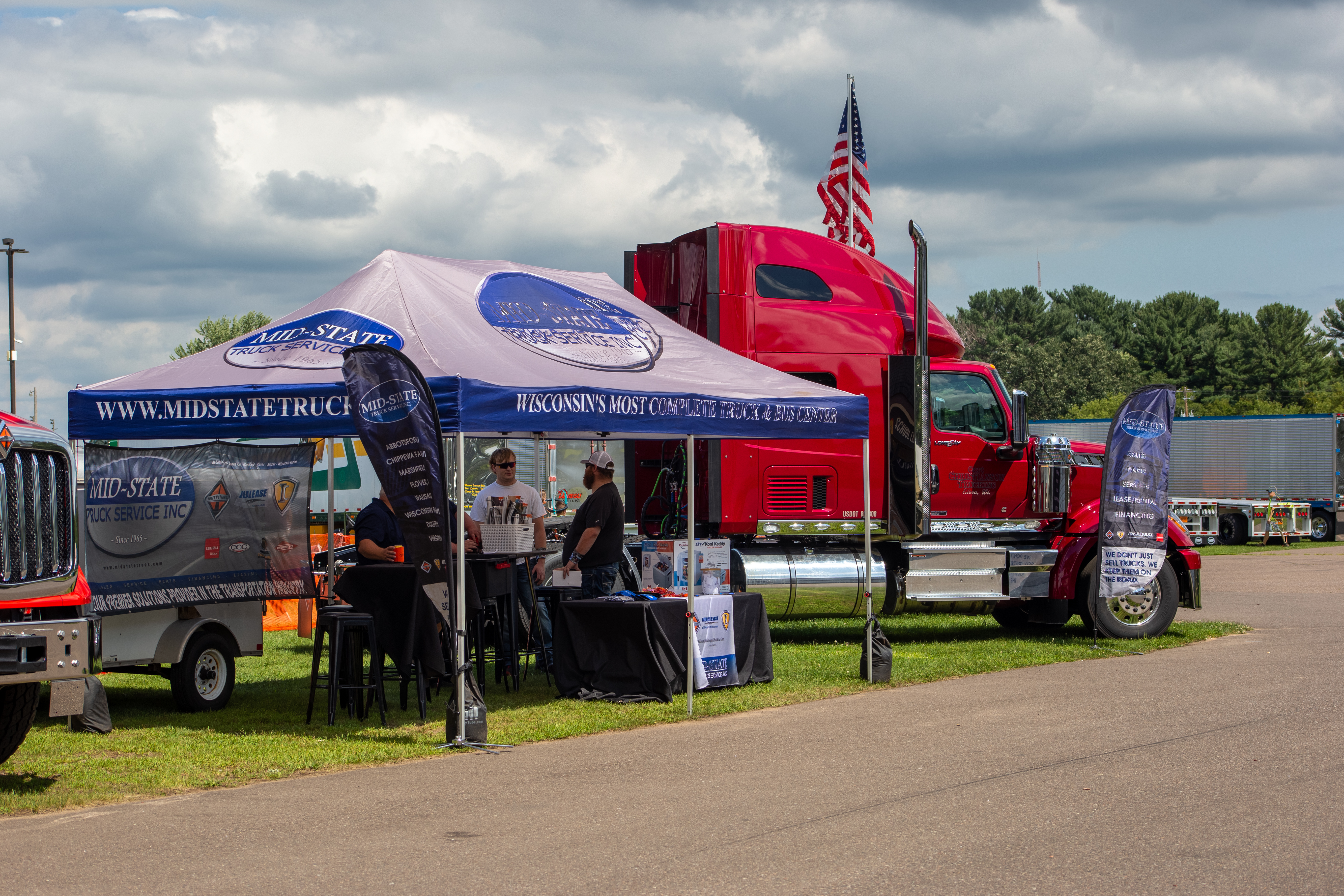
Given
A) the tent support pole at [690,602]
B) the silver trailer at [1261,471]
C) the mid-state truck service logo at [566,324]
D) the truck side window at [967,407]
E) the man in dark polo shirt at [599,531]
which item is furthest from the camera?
the silver trailer at [1261,471]

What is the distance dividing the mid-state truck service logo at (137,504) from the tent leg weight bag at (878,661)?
18.3 ft

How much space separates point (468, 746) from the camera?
798cm

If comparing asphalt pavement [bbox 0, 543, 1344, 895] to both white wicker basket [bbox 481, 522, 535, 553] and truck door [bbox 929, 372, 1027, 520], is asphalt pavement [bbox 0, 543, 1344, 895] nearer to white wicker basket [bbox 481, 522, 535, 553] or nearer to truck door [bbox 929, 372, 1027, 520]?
white wicker basket [bbox 481, 522, 535, 553]

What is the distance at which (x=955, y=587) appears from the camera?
533 inches

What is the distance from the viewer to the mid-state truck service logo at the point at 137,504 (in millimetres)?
8961

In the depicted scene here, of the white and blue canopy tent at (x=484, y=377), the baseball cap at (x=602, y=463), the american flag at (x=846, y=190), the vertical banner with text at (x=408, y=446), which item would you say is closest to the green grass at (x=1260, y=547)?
the american flag at (x=846, y=190)

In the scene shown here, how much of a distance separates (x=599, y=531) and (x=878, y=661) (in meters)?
2.63

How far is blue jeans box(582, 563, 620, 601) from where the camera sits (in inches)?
408

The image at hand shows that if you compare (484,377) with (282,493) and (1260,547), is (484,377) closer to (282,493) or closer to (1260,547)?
(282,493)

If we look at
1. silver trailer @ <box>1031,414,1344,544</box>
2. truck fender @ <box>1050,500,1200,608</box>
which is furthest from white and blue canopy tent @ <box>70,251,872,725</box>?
silver trailer @ <box>1031,414,1344,544</box>

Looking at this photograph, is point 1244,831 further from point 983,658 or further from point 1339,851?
point 983,658

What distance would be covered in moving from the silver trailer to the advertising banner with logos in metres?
23.2

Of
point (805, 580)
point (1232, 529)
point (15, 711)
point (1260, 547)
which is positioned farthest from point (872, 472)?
point (1232, 529)

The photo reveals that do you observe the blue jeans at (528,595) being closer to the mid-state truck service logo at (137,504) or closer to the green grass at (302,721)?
the green grass at (302,721)
